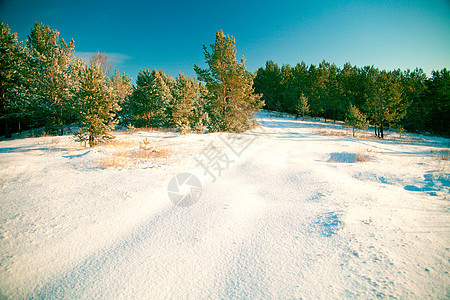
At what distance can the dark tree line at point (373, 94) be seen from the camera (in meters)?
22.5

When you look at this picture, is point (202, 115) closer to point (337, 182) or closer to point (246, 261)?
point (337, 182)

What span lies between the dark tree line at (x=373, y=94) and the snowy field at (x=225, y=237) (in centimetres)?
2260

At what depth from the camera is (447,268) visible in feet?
6.80

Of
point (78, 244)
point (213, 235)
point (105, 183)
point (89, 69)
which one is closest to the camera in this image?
point (78, 244)

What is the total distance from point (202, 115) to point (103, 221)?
48.0 ft

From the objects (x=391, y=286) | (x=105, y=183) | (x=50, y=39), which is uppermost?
(x=50, y=39)

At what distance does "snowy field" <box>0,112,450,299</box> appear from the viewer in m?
2.03

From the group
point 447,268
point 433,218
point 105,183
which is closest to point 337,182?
point 433,218

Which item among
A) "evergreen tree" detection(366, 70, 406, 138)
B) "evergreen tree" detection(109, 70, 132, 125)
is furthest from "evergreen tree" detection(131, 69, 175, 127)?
"evergreen tree" detection(366, 70, 406, 138)

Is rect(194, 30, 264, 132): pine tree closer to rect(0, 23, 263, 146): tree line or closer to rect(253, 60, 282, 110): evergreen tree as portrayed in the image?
rect(0, 23, 263, 146): tree line

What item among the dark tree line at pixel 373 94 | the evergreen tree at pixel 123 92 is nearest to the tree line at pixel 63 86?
the evergreen tree at pixel 123 92

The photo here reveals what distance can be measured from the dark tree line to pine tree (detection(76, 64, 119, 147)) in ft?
81.8

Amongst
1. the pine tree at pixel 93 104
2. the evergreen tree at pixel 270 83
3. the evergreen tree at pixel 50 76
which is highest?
the evergreen tree at pixel 270 83

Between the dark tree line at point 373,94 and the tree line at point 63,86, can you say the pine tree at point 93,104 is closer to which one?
the tree line at point 63,86
